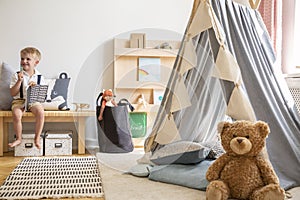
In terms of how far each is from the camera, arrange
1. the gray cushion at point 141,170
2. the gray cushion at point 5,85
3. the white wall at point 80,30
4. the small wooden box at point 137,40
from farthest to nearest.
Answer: the small wooden box at point 137,40 < the white wall at point 80,30 < the gray cushion at point 5,85 < the gray cushion at point 141,170

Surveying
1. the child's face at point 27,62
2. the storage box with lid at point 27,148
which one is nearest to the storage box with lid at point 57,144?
the storage box with lid at point 27,148

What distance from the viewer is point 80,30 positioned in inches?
144

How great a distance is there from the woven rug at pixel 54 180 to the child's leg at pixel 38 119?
515 mm

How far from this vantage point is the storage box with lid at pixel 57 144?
120 inches

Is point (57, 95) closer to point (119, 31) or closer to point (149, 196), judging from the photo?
point (119, 31)

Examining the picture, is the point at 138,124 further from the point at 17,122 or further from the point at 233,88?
the point at 233,88

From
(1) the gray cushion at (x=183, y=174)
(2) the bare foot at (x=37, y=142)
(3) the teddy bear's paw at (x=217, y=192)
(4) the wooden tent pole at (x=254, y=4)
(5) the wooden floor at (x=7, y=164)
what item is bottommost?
(5) the wooden floor at (x=7, y=164)

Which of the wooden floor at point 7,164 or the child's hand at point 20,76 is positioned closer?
the wooden floor at point 7,164

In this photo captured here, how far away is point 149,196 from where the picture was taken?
1.60 meters

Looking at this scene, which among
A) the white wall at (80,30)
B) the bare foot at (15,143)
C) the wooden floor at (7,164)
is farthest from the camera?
the white wall at (80,30)

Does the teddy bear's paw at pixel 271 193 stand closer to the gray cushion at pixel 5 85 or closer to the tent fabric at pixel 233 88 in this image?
the tent fabric at pixel 233 88

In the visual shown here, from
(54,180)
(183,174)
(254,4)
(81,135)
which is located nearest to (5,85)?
(81,135)

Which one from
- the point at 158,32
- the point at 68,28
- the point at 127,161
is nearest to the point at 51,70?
the point at 68,28

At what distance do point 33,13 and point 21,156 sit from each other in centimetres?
151
